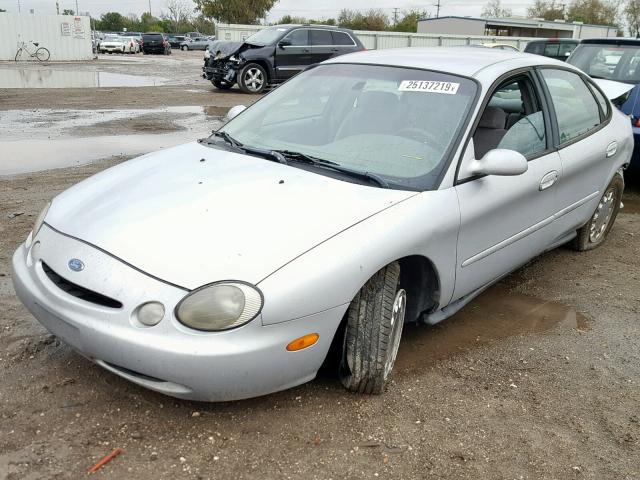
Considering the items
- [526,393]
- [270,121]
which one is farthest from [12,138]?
[526,393]

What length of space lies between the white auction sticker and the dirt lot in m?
1.39

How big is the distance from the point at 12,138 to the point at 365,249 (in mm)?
7949

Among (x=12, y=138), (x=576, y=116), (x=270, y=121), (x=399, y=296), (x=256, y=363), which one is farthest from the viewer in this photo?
(x=12, y=138)

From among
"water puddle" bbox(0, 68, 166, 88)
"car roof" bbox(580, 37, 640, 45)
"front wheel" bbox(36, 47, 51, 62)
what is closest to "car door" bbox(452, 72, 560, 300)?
"car roof" bbox(580, 37, 640, 45)

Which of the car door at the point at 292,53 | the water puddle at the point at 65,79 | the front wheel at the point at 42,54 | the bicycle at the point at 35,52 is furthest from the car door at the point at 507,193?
the front wheel at the point at 42,54

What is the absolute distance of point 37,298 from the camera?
262 centimetres

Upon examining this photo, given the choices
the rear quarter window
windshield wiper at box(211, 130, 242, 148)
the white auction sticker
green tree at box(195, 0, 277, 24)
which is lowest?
windshield wiper at box(211, 130, 242, 148)

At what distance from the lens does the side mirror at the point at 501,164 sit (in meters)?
3.07

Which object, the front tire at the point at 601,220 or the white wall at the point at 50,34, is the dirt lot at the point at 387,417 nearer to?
the front tire at the point at 601,220

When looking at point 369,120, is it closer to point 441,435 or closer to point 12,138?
point 441,435

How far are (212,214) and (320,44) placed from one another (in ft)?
47.7

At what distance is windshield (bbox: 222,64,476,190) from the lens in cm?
317

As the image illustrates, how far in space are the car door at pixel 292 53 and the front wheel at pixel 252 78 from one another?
0.42 m

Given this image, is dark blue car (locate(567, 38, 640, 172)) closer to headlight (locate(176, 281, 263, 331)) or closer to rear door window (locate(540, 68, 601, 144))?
rear door window (locate(540, 68, 601, 144))
